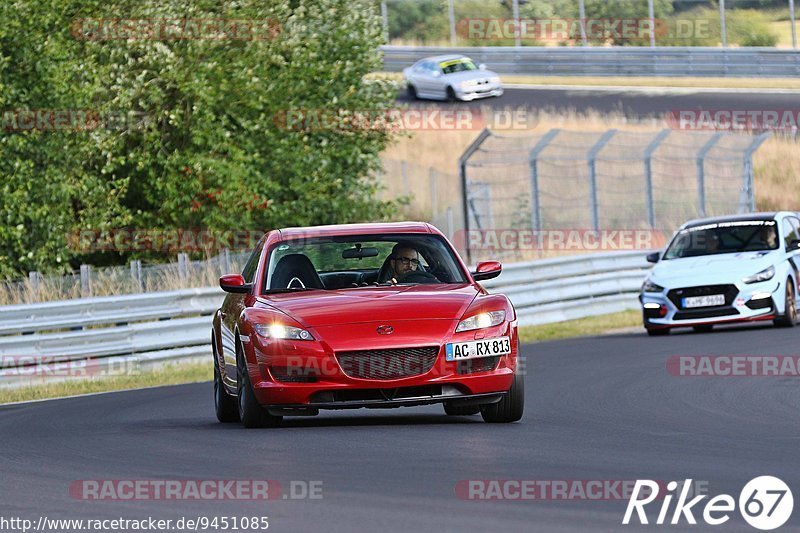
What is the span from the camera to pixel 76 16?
96.7 ft

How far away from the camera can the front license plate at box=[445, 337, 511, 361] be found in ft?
36.1

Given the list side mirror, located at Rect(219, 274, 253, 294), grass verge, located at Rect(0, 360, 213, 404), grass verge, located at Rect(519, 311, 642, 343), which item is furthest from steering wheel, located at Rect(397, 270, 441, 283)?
grass verge, located at Rect(519, 311, 642, 343)

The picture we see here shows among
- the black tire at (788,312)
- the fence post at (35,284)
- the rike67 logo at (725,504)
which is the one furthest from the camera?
the fence post at (35,284)

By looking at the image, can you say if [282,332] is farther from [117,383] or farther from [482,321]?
[117,383]

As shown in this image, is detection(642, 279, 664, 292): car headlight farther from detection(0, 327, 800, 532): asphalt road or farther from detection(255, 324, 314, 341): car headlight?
detection(255, 324, 314, 341): car headlight

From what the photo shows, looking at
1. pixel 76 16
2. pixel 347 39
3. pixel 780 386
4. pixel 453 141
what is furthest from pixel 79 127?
pixel 453 141

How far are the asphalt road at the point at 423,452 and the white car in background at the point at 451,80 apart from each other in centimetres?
3570

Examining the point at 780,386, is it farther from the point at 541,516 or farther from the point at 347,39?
the point at 347,39

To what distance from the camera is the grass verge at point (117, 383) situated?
18.2m

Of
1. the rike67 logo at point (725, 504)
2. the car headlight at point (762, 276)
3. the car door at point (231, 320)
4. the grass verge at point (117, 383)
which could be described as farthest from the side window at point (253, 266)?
the car headlight at point (762, 276)

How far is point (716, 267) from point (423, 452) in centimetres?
1188

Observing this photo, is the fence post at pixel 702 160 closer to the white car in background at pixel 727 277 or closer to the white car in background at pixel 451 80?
the white car in background at pixel 727 277

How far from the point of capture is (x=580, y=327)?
2492cm

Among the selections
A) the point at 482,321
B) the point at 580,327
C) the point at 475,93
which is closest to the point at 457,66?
the point at 475,93
